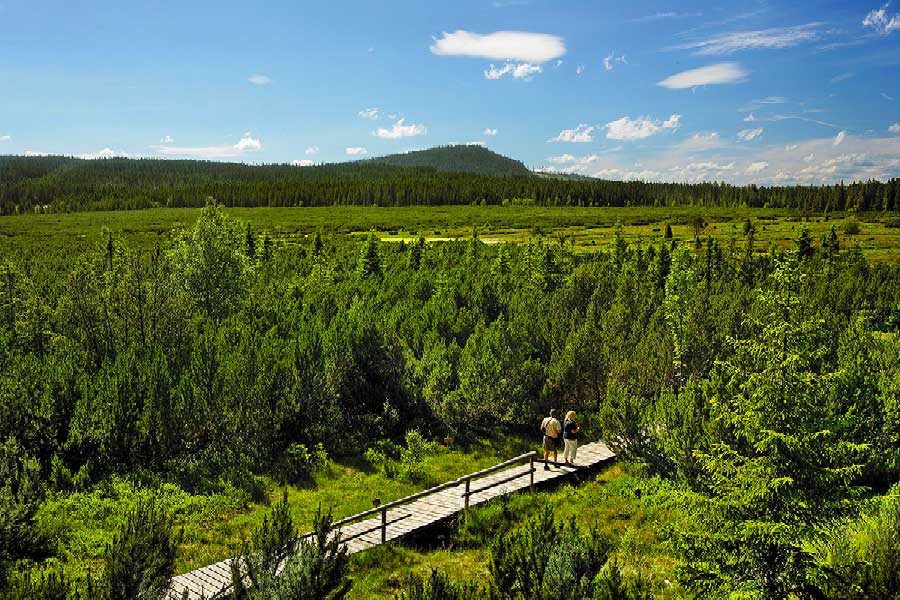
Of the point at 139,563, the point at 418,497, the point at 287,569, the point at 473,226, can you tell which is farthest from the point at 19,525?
the point at 473,226

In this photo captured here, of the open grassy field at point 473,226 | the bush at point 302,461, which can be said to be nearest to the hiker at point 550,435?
the bush at point 302,461

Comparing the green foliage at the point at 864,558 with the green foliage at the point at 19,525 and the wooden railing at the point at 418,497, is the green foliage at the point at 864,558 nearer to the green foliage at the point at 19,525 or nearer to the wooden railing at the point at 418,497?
the wooden railing at the point at 418,497

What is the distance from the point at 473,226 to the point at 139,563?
7558cm

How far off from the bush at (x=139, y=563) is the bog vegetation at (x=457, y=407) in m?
0.03

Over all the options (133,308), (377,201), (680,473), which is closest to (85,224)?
(377,201)

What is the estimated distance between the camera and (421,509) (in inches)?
532

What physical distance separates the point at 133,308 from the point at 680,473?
1874 cm

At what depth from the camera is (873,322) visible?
42781mm

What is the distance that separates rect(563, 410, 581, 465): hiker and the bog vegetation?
4.05 ft

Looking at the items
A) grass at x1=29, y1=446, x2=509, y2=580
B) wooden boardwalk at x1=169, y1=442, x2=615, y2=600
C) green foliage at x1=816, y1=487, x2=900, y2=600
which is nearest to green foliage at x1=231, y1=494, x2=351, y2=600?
wooden boardwalk at x1=169, y1=442, x2=615, y2=600

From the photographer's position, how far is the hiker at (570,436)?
15.7m

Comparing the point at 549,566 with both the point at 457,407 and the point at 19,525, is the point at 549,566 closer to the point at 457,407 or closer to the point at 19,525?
the point at 19,525

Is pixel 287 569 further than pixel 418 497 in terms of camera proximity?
No

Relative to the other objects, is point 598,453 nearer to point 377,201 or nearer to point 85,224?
point 85,224
